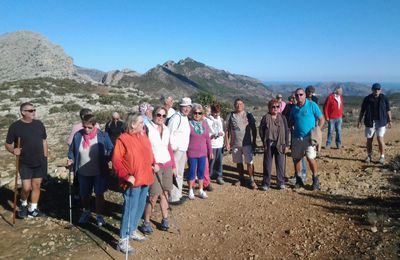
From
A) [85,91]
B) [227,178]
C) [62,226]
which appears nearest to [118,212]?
[62,226]

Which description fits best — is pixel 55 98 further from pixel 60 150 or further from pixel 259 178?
pixel 259 178

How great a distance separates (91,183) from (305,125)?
423 cm

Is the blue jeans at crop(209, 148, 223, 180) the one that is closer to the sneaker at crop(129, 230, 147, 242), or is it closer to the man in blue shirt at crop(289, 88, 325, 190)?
the man in blue shirt at crop(289, 88, 325, 190)

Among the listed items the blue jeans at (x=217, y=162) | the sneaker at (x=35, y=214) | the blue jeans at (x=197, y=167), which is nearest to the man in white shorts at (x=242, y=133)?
the blue jeans at (x=217, y=162)

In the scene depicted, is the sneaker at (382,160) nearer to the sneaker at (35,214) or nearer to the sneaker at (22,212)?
the sneaker at (35,214)

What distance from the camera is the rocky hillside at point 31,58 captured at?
1681 inches

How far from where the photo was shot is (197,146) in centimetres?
680

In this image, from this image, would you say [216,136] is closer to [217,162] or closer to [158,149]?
[217,162]

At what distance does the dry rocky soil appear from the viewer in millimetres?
4953

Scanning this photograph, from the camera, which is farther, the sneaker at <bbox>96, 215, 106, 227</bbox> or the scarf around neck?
the sneaker at <bbox>96, 215, 106, 227</bbox>

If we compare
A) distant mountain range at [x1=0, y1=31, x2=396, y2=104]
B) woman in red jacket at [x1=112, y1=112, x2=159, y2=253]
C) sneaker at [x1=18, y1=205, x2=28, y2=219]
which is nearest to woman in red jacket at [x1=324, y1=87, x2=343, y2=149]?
woman in red jacket at [x1=112, y1=112, x2=159, y2=253]

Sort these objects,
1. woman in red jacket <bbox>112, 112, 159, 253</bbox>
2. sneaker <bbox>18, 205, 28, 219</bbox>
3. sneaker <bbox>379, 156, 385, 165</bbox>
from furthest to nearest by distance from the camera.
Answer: sneaker <bbox>379, 156, 385, 165</bbox> < sneaker <bbox>18, 205, 28, 219</bbox> < woman in red jacket <bbox>112, 112, 159, 253</bbox>

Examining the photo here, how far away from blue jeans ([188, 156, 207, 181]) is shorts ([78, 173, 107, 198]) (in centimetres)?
182

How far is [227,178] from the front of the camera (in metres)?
8.69
